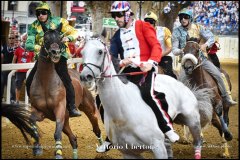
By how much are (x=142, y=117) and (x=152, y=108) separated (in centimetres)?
26

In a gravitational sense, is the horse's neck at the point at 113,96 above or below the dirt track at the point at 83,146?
above

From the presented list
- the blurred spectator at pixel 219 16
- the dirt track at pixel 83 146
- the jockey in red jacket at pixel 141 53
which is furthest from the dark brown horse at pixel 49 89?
the blurred spectator at pixel 219 16

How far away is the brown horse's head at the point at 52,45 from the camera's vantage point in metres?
7.16

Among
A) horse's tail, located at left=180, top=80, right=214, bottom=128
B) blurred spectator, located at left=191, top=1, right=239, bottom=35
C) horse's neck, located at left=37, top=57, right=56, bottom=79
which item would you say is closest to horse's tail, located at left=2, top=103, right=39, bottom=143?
horse's neck, located at left=37, top=57, right=56, bottom=79

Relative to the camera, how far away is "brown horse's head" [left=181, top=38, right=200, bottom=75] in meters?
7.64

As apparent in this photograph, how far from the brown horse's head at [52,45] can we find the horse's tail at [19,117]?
1.04m

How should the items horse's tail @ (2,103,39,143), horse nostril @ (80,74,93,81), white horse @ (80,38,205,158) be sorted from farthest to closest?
horse's tail @ (2,103,39,143)
white horse @ (80,38,205,158)
horse nostril @ (80,74,93,81)

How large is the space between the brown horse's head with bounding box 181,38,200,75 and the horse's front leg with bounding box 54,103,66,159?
7.16ft

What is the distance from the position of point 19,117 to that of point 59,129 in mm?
796

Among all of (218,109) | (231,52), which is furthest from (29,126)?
(231,52)

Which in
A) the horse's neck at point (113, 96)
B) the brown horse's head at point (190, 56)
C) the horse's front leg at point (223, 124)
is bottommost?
the horse's front leg at point (223, 124)

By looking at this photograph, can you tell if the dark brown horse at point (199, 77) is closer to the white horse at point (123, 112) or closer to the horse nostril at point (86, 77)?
the white horse at point (123, 112)

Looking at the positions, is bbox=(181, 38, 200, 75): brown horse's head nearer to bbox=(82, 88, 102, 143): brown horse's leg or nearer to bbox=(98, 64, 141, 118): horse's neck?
bbox=(82, 88, 102, 143): brown horse's leg

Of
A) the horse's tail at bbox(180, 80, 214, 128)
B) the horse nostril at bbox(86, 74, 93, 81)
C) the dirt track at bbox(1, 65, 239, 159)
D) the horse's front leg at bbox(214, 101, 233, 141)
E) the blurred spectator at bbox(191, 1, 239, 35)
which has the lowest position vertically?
the dirt track at bbox(1, 65, 239, 159)
